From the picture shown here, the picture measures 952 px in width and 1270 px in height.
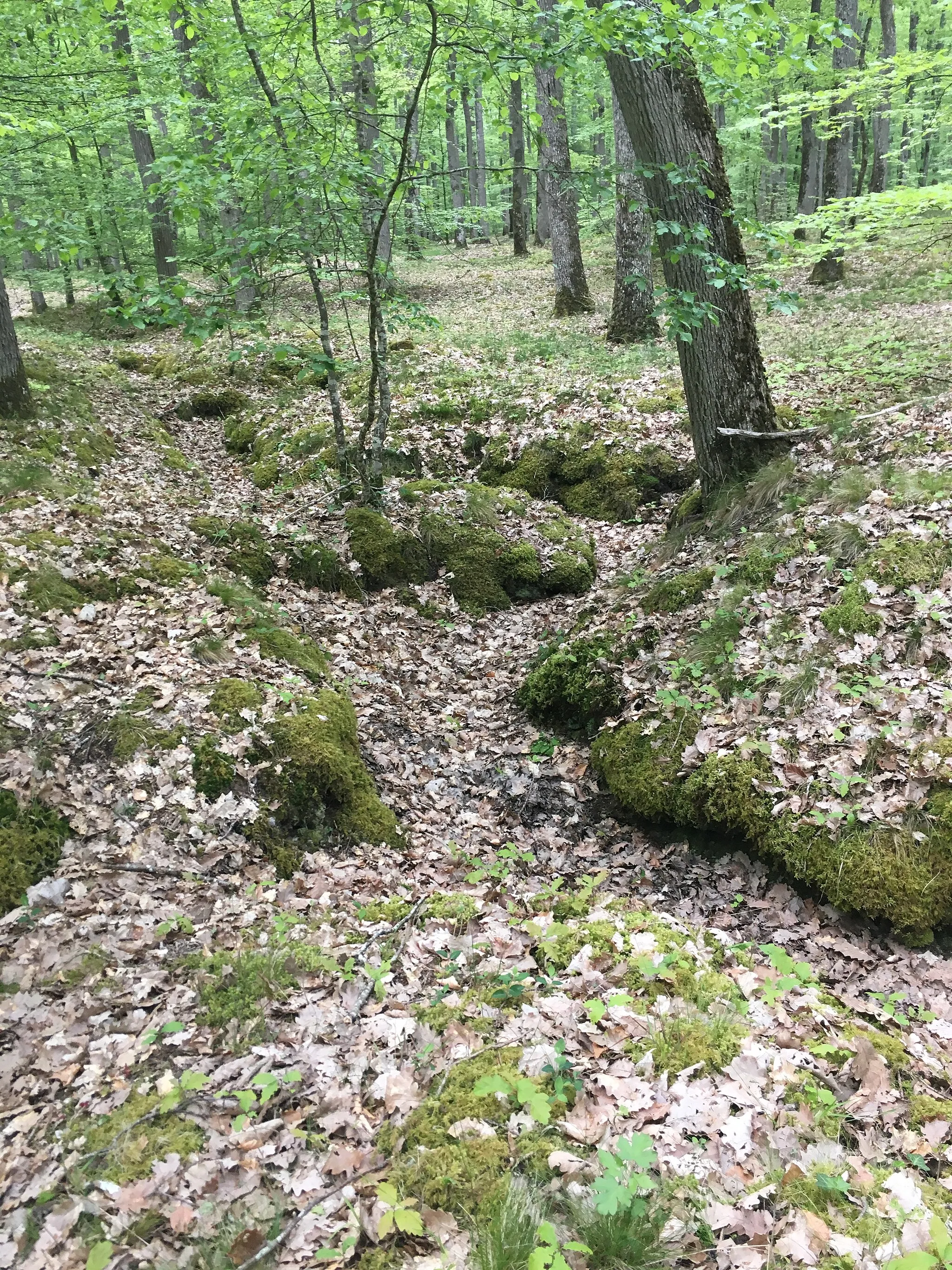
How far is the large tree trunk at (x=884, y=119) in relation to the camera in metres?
18.0

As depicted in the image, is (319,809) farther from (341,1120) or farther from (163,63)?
(163,63)

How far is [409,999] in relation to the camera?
3256 millimetres

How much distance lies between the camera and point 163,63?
37.8 ft

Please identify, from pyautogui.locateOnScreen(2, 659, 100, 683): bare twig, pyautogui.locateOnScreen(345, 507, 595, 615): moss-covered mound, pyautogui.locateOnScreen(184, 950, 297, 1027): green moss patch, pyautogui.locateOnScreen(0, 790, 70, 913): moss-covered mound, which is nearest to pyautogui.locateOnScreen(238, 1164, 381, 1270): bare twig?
pyautogui.locateOnScreen(184, 950, 297, 1027): green moss patch

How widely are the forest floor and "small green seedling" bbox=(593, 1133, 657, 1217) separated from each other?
0.5 inches

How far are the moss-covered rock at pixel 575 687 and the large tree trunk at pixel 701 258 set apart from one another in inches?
93.3

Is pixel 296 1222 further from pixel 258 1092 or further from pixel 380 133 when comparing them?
pixel 380 133

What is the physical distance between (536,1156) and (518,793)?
10.1 feet

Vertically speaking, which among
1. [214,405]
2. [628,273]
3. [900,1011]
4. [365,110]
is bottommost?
[900,1011]

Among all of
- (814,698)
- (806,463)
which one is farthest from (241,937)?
(806,463)

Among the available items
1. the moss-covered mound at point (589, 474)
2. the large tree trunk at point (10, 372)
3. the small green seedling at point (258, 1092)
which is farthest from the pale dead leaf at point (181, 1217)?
the large tree trunk at point (10, 372)

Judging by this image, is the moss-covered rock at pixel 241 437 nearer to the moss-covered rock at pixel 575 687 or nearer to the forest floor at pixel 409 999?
the forest floor at pixel 409 999

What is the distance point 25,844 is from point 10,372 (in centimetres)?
794

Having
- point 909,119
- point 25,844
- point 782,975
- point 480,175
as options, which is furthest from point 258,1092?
point 909,119
